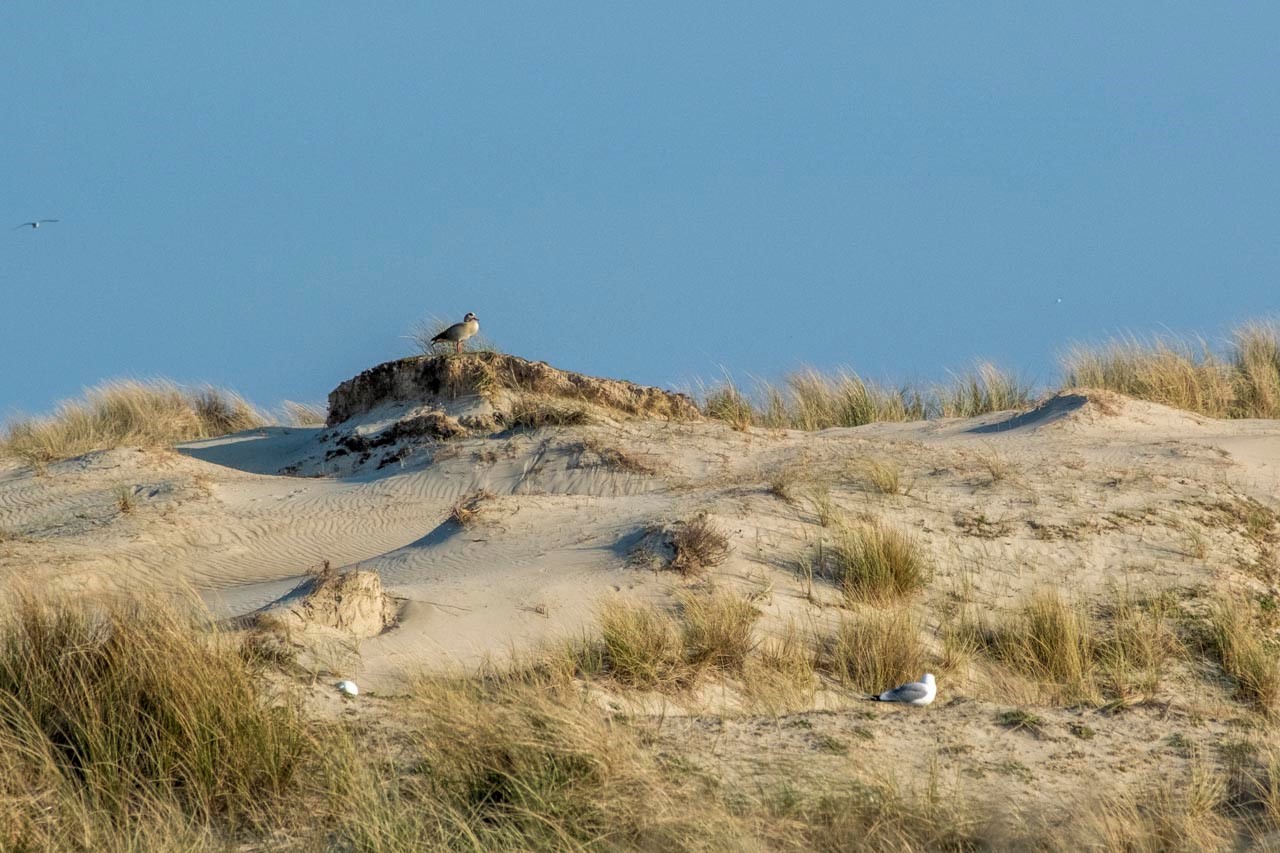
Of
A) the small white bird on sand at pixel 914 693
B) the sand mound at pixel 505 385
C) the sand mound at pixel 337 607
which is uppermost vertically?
the sand mound at pixel 505 385

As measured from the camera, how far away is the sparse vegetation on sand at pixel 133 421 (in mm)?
15383

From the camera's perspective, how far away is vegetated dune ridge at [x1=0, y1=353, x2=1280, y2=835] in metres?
5.88

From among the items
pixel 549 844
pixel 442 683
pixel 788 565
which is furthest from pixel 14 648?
pixel 788 565

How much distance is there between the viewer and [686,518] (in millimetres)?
8555

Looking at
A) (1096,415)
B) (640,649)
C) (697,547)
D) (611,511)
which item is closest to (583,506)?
(611,511)

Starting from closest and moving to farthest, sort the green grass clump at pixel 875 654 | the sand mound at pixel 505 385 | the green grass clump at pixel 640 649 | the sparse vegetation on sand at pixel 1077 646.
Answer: the green grass clump at pixel 640 649, the green grass clump at pixel 875 654, the sparse vegetation on sand at pixel 1077 646, the sand mound at pixel 505 385

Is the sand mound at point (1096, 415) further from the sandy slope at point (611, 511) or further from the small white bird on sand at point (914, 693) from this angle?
the small white bird on sand at point (914, 693)

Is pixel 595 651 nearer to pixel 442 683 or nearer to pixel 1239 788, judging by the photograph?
pixel 442 683

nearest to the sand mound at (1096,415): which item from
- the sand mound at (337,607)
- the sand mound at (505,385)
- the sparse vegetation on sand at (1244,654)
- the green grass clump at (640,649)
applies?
the sand mound at (505,385)

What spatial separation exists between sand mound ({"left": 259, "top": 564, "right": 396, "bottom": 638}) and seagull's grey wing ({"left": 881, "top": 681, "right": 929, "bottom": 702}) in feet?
8.19

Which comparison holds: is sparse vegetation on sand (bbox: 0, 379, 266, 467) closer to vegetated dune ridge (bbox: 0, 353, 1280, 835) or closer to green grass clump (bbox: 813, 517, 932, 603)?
vegetated dune ridge (bbox: 0, 353, 1280, 835)

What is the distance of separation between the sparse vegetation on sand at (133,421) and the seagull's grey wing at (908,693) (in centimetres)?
1058

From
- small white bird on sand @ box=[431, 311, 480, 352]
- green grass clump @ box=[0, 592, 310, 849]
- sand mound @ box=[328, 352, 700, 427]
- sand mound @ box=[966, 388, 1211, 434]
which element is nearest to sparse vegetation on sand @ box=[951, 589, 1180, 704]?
green grass clump @ box=[0, 592, 310, 849]

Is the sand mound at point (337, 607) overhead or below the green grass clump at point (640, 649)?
overhead
